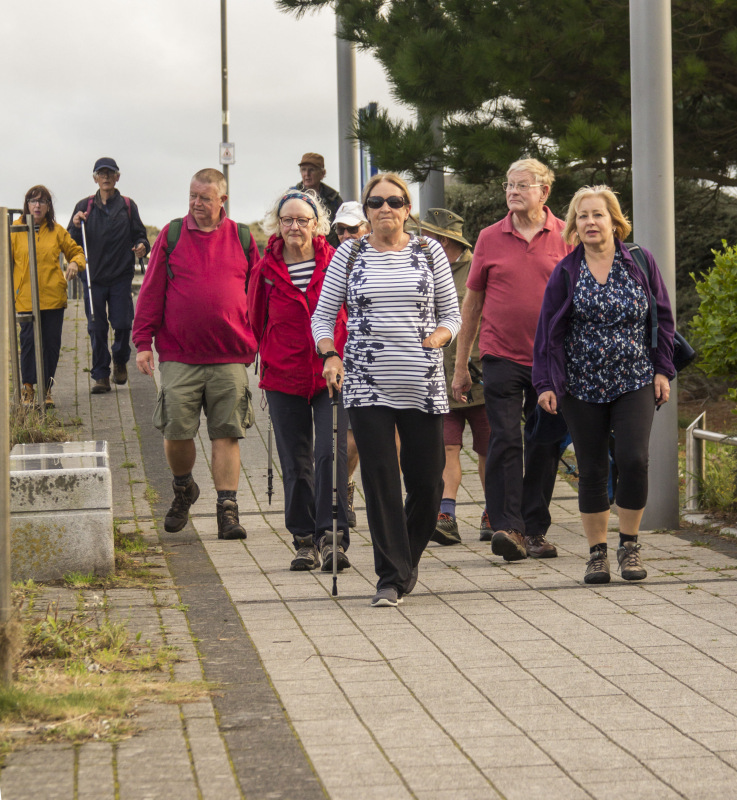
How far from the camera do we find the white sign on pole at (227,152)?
3212 cm

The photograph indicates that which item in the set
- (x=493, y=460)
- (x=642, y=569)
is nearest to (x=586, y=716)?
(x=642, y=569)

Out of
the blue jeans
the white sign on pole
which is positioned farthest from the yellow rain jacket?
the white sign on pole

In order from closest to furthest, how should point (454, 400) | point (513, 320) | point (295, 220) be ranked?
point (295, 220) < point (513, 320) < point (454, 400)

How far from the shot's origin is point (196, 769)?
3812 millimetres

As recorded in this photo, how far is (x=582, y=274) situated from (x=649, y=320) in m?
0.40

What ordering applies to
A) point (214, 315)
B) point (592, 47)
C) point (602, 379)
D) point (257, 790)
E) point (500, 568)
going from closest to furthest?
point (257, 790), point (602, 379), point (500, 568), point (214, 315), point (592, 47)

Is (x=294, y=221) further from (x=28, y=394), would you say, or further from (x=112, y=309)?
(x=112, y=309)

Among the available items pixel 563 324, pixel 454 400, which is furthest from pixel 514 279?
pixel 454 400

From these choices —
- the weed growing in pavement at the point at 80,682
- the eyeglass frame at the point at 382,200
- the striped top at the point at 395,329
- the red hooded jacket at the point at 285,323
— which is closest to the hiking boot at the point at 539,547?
the red hooded jacket at the point at 285,323

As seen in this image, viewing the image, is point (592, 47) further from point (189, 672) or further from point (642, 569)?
point (189, 672)

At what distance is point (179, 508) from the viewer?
798 cm

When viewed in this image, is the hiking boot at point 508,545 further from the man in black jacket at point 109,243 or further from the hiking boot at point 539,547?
the man in black jacket at point 109,243

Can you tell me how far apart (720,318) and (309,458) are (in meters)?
2.60

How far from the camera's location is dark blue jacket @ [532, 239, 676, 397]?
646cm
